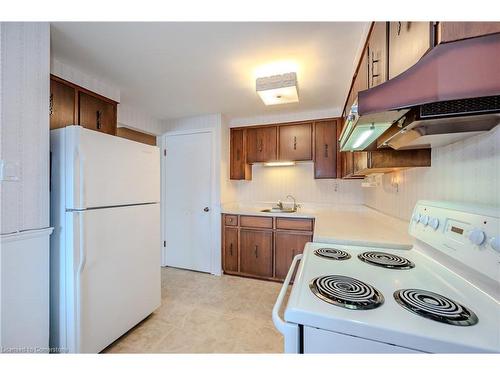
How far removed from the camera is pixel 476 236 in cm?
69

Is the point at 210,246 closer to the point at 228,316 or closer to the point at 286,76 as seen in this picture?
the point at 228,316

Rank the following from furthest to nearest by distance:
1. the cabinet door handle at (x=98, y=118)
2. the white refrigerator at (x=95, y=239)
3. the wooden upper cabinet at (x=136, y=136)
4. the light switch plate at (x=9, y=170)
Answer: the wooden upper cabinet at (x=136, y=136)
the cabinet door handle at (x=98, y=118)
the white refrigerator at (x=95, y=239)
the light switch plate at (x=9, y=170)

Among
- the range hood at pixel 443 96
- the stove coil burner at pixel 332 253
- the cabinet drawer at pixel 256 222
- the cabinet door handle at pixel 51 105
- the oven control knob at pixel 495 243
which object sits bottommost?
the cabinet drawer at pixel 256 222

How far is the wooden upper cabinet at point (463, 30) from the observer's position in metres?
0.48

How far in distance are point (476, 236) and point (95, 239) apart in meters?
1.90

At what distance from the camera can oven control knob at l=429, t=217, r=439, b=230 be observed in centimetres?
93

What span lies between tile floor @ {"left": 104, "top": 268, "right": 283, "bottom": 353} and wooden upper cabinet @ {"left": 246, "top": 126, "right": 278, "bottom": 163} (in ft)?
5.56

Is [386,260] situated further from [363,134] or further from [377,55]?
[377,55]

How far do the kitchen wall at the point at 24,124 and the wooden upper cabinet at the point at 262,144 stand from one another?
7.49 ft

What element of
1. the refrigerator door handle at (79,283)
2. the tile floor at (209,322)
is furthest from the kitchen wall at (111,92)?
the tile floor at (209,322)

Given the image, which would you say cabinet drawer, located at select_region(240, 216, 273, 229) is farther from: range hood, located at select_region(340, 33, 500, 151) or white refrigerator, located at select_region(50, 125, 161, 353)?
range hood, located at select_region(340, 33, 500, 151)

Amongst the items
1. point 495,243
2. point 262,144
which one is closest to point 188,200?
point 262,144

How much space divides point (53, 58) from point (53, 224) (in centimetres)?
129

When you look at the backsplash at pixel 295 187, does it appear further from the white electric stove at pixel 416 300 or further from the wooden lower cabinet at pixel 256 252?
the white electric stove at pixel 416 300
